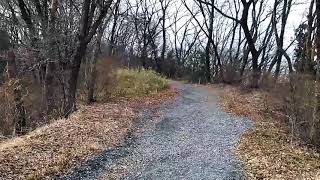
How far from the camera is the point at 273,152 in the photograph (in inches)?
380

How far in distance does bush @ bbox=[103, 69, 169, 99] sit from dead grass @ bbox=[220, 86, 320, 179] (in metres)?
5.57

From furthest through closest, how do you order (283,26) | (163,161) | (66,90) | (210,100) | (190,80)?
1. (190,80)
2. (283,26)
3. (210,100)
4. (66,90)
5. (163,161)

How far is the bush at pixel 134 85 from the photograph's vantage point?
1900 cm

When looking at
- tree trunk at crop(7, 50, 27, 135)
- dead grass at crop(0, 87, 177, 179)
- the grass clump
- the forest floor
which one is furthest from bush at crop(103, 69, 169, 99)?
dead grass at crop(0, 87, 177, 179)

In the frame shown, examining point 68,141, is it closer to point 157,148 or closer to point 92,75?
point 157,148

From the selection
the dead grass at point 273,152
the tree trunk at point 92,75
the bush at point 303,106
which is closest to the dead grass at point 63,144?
the tree trunk at point 92,75

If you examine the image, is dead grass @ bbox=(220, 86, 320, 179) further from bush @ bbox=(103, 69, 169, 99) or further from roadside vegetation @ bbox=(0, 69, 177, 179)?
bush @ bbox=(103, 69, 169, 99)

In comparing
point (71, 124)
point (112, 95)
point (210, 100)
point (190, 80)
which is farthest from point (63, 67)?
point (190, 80)

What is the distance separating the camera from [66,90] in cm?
1469

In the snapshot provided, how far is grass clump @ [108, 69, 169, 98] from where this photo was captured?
63.2 feet

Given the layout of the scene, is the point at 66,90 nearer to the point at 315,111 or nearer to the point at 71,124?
the point at 71,124

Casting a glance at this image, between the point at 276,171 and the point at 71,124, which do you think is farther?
the point at 71,124

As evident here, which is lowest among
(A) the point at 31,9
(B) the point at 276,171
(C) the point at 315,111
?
(B) the point at 276,171

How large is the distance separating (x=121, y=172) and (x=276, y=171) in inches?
114
